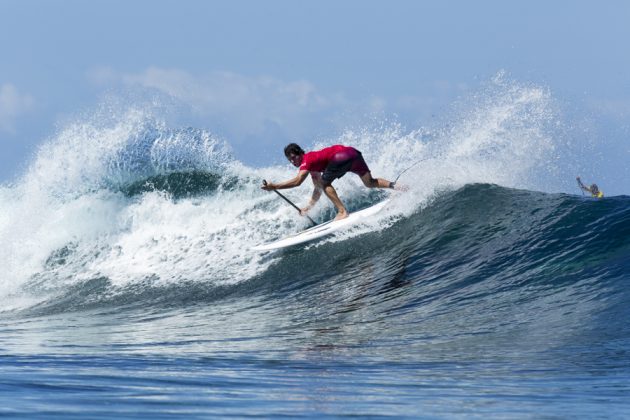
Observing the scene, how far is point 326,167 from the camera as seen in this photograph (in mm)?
11688

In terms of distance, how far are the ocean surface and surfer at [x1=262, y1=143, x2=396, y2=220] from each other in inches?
28.2

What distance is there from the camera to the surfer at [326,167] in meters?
11.2

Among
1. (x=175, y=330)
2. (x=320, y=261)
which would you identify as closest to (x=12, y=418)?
(x=175, y=330)

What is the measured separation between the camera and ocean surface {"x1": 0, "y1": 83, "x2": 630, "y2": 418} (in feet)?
14.7

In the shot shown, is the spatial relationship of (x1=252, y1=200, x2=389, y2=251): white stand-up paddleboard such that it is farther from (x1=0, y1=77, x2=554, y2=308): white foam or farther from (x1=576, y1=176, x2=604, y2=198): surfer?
(x1=576, y1=176, x2=604, y2=198): surfer

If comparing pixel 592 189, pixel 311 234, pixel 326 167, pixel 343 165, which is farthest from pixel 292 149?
pixel 592 189

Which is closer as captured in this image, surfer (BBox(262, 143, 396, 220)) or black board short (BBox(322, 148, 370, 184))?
surfer (BBox(262, 143, 396, 220))

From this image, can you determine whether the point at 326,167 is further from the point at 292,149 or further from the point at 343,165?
the point at 292,149

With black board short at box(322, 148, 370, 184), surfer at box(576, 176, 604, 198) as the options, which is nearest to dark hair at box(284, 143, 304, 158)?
black board short at box(322, 148, 370, 184)

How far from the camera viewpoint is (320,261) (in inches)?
464

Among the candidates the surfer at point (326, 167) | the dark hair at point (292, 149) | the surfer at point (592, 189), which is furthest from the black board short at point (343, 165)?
the surfer at point (592, 189)

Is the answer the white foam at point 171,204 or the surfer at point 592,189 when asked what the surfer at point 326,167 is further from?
the surfer at point 592,189

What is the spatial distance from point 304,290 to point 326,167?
1969 millimetres

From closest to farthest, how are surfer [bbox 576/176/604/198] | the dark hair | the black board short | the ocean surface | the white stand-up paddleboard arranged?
the ocean surface < the dark hair < the black board short < the white stand-up paddleboard < surfer [bbox 576/176/604/198]
